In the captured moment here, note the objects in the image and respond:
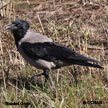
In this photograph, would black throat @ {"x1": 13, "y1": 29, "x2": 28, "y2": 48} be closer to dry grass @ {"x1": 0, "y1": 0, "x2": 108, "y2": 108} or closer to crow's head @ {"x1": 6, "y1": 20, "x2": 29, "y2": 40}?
crow's head @ {"x1": 6, "y1": 20, "x2": 29, "y2": 40}

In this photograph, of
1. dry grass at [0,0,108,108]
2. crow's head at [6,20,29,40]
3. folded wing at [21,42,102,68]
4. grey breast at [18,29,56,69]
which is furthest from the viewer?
crow's head at [6,20,29,40]

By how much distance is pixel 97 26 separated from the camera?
317 inches

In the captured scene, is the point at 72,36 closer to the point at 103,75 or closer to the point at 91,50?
the point at 91,50

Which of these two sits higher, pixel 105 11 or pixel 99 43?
pixel 105 11

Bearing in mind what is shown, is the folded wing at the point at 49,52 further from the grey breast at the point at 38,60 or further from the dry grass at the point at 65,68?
the dry grass at the point at 65,68

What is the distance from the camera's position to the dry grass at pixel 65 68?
189 inches

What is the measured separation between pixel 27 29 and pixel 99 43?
1936 mm

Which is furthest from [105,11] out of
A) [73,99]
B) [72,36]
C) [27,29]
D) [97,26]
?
[73,99]

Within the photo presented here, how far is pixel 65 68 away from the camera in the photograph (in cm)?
626

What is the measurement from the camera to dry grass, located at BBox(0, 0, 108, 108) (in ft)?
15.8

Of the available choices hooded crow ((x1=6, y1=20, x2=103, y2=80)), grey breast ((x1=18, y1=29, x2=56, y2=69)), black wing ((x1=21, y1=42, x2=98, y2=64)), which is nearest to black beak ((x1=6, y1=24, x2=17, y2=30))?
hooded crow ((x1=6, y1=20, x2=103, y2=80))

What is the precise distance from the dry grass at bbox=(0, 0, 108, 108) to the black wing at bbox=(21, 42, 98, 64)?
293 mm

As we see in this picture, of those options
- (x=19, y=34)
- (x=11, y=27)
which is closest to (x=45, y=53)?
(x=19, y=34)

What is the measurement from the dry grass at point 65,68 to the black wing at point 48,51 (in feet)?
0.96
